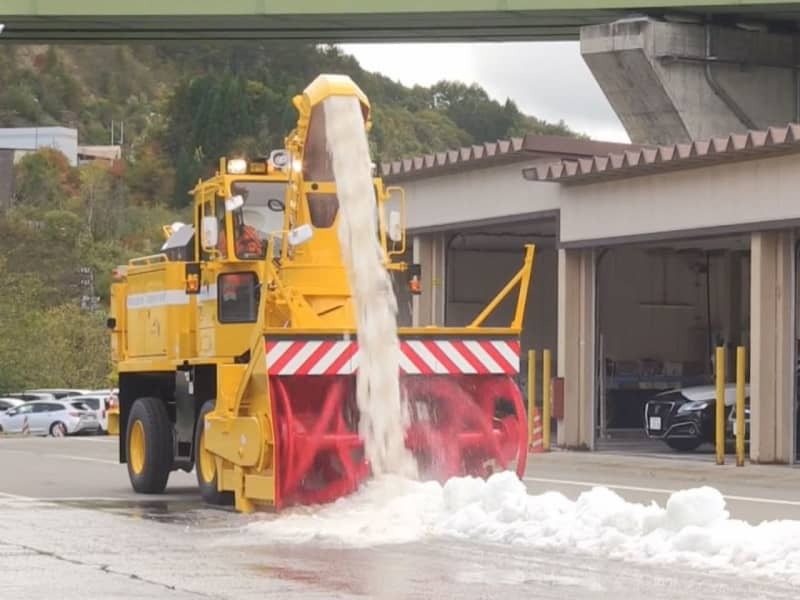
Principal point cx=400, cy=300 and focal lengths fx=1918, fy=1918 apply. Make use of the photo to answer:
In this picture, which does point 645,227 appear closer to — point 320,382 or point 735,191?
point 735,191

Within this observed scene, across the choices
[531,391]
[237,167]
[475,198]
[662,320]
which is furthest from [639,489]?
[662,320]

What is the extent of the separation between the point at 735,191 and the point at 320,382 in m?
13.3

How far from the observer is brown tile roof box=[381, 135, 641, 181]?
34.0 m

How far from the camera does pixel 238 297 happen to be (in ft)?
64.6

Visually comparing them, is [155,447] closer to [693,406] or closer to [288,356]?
[288,356]

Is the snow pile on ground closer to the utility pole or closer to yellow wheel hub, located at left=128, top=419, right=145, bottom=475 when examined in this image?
yellow wheel hub, located at left=128, top=419, right=145, bottom=475

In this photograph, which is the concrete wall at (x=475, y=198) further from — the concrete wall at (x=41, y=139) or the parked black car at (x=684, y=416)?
the concrete wall at (x=41, y=139)

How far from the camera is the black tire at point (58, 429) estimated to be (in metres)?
55.6

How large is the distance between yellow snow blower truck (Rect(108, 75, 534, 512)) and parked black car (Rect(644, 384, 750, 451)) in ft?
42.3

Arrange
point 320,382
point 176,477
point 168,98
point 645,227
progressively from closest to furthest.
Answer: point 320,382, point 176,477, point 645,227, point 168,98

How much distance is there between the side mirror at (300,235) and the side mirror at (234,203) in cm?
72

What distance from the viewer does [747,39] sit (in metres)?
40.9

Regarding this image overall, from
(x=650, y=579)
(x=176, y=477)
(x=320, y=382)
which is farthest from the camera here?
(x=176, y=477)

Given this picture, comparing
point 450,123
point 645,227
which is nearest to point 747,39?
point 645,227
